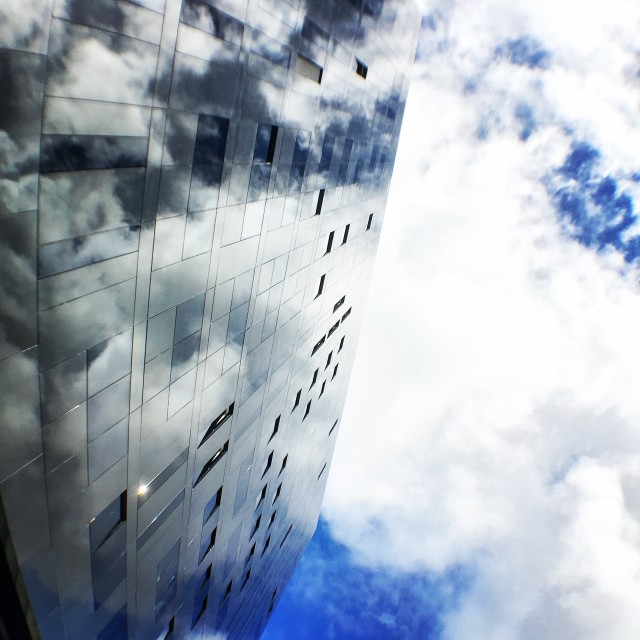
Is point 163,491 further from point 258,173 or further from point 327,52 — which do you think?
point 327,52

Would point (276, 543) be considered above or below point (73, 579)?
below

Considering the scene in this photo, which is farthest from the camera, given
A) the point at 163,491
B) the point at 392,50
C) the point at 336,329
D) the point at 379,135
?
the point at 336,329

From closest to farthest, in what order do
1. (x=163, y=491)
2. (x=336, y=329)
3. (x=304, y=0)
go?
(x=304, y=0), (x=163, y=491), (x=336, y=329)

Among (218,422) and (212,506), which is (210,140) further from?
(212,506)

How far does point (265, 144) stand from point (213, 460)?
1519 cm

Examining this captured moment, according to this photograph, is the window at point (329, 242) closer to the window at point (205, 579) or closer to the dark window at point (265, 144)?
the dark window at point (265, 144)

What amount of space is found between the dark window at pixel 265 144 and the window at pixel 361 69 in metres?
9.77

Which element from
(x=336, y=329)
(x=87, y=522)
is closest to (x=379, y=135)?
(x=336, y=329)

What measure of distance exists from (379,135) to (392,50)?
5.02m

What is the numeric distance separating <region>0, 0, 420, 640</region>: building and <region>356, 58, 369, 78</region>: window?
0.30 ft

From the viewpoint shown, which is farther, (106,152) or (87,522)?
(87,522)

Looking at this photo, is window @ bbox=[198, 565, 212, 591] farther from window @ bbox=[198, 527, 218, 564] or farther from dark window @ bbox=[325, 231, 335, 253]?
dark window @ bbox=[325, 231, 335, 253]

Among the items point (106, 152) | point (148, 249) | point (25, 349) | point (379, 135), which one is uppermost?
point (379, 135)

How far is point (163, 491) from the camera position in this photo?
51.2 ft
